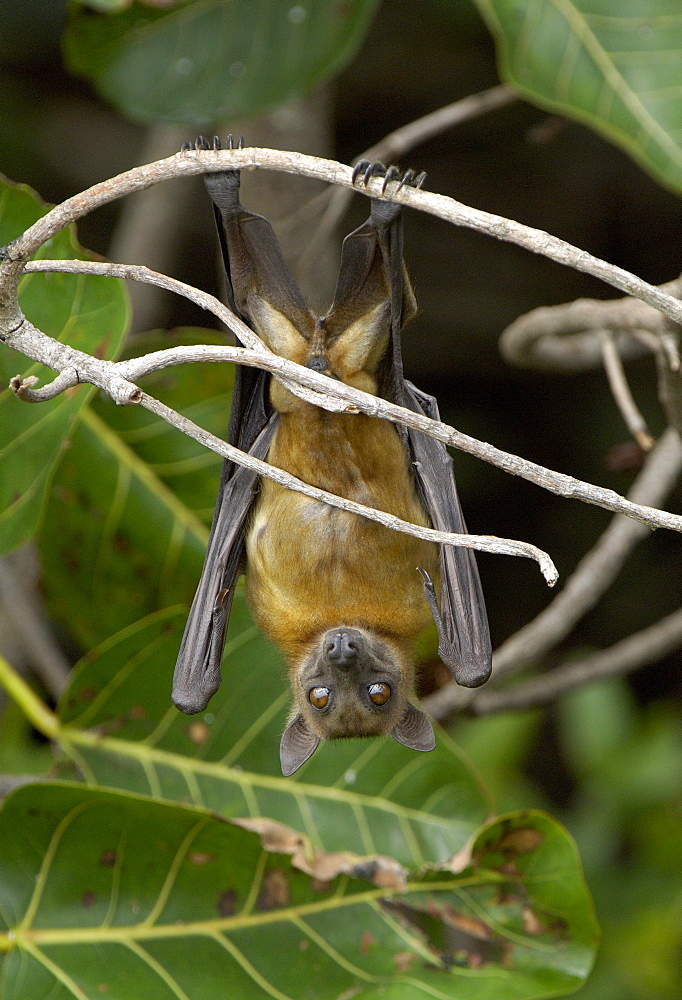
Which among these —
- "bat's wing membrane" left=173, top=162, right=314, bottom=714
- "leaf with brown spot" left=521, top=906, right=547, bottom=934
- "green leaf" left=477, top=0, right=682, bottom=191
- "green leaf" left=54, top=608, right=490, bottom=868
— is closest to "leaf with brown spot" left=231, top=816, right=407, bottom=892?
"green leaf" left=54, top=608, right=490, bottom=868

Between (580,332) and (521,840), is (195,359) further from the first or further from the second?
(580,332)

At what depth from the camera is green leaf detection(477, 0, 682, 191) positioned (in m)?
2.72

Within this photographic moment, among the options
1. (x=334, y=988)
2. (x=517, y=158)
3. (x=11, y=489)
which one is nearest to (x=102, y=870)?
(x=334, y=988)

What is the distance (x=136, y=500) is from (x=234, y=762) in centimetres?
88

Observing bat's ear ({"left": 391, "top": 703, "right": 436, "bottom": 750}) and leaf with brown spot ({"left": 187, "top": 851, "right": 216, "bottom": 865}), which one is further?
bat's ear ({"left": 391, "top": 703, "right": 436, "bottom": 750})

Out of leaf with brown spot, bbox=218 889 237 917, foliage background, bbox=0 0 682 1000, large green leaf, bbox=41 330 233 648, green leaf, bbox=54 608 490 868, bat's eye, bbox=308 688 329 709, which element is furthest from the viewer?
foliage background, bbox=0 0 682 1000

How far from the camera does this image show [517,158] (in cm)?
587

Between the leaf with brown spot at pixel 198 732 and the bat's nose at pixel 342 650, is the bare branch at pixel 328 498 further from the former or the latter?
the leaf with brown spot at pixel 198 732

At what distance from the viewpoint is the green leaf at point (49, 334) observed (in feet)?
7.52

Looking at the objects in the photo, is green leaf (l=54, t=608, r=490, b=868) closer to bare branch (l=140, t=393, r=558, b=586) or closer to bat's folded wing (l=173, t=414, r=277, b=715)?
bat's folded wing (l=173, t=414, r=277, b=715)

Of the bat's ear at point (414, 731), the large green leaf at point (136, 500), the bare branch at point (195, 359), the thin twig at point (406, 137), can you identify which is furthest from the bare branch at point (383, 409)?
the thin twig at point (406, 137)

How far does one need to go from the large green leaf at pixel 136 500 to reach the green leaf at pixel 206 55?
921 millimetres

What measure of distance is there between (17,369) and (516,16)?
1.75 meters

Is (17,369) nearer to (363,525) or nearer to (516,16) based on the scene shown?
(363,525)
